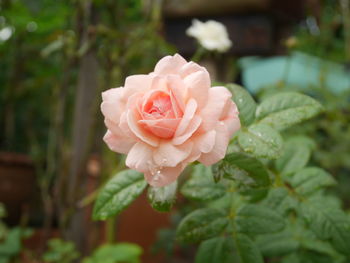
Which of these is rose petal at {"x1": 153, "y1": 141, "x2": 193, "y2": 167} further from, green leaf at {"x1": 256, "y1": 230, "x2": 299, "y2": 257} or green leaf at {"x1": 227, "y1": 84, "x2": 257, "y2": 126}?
green leaf at {"x1": 256, "y1": 230, "x2": 299, "y2": 257}

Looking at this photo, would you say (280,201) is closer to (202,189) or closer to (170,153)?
(202,189)

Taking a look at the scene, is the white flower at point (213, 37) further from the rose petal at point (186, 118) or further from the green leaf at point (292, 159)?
the rose petal at point (186, 118)

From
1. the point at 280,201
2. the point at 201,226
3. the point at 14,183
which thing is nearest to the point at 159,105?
the point at 201,226

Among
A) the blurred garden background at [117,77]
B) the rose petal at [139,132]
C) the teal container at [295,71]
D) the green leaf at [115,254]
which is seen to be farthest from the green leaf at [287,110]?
the teal container at [295,71]

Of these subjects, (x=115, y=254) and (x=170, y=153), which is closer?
(x=170, y=153)

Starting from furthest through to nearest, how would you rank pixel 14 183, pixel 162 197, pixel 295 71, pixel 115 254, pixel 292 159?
pixel 14 183 → pixel 295 71 → pixel 115 254 → pixel 292 159 → pixel 162 197

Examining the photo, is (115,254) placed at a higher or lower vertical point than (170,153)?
lower
